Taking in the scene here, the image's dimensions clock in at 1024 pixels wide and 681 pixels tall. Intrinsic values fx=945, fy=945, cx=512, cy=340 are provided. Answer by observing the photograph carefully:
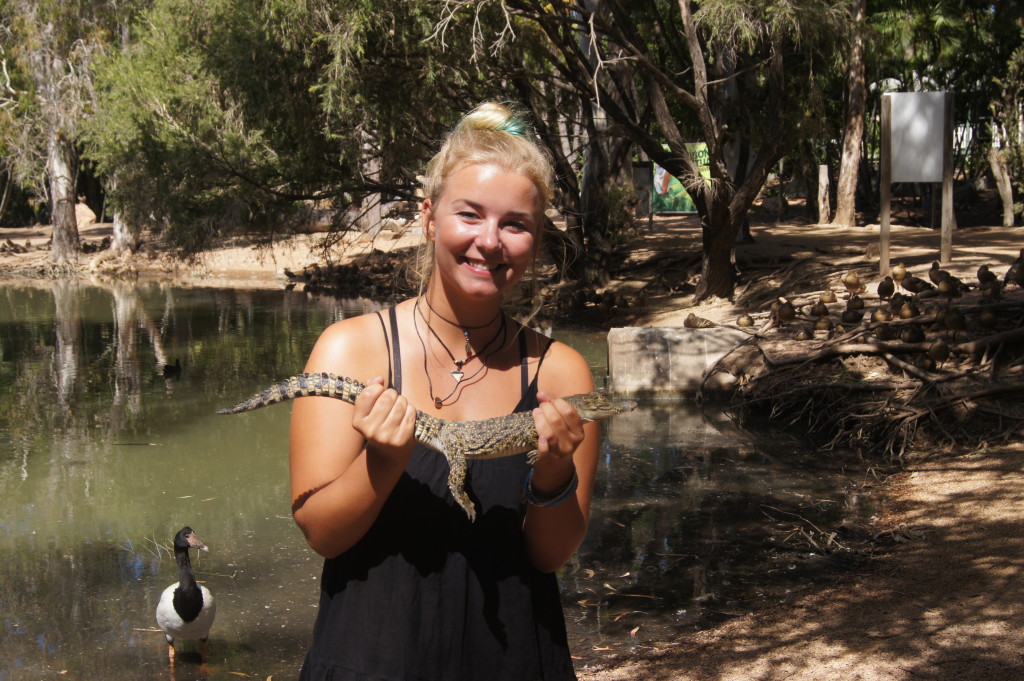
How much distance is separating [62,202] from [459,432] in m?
30.0

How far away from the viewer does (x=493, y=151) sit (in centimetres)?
212

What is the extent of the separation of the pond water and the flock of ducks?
1.69 m

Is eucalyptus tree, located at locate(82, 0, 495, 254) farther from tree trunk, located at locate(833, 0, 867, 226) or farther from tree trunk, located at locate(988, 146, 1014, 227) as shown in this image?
tree trunk, located at locate(988, 146, 1014, 227)

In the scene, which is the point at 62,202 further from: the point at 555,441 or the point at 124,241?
the point at 555,441

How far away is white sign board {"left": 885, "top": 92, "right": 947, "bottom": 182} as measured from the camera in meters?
13.2

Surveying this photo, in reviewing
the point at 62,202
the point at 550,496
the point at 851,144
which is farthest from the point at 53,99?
the point at 550,496

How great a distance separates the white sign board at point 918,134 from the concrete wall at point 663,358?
4393 millimetres

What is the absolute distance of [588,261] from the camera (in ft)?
58.5

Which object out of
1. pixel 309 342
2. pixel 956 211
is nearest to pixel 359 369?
pixel 309 342

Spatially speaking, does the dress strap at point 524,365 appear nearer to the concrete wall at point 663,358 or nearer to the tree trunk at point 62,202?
the concrete wall at point 663,358

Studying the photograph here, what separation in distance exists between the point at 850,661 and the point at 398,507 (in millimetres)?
3454

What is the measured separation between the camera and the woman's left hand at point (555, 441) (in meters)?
1.86

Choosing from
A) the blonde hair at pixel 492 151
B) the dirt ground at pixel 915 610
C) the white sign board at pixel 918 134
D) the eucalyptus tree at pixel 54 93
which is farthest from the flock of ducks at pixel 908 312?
the eucalyptus tree at pixel 54 93

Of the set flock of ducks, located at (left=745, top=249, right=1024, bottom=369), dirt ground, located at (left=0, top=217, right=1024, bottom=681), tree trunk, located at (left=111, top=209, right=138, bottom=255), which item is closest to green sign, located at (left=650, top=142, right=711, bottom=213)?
tree trunk, located at (left=111, top=209, right=138, bottom=255)
